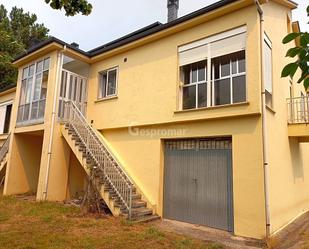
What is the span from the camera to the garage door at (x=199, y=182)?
8389mm

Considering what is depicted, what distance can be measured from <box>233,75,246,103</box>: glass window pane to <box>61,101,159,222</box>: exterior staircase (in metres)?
4.70

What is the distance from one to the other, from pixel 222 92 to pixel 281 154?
10.2 feet

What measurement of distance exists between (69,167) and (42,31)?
22.9 meters

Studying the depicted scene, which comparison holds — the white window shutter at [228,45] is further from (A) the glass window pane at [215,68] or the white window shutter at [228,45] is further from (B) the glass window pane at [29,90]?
(B) the glass window pane at [29,90]

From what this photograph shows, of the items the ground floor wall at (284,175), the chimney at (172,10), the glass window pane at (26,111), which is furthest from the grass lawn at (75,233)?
the chimney at (172,10)

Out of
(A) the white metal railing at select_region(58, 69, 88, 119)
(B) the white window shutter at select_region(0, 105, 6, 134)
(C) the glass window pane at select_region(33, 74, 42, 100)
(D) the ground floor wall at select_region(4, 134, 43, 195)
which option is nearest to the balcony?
(A) the white metal railing at select_region(58, 69, 88, 119)

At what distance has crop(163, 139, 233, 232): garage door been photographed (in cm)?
839

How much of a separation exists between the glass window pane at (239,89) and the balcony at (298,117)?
3425 millimetres

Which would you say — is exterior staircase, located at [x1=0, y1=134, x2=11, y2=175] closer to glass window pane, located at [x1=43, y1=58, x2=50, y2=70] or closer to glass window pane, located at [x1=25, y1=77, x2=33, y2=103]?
glass window pane, located at [x1=25, y1=77, x2=33, y2=103]

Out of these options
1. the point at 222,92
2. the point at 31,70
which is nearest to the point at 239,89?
the point at 222,92

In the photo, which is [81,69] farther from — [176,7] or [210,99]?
[210,99]

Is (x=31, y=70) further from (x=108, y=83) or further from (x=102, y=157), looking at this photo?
(x=102, y=157)

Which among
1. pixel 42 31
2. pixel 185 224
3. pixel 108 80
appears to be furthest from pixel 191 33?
pixel 42 31

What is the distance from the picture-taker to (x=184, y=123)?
9.55 m
